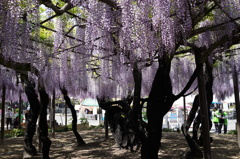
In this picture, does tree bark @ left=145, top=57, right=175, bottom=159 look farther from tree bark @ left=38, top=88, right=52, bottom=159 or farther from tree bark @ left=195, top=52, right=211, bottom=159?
tree bark @ left=38, top=88, right=52, bottom=159

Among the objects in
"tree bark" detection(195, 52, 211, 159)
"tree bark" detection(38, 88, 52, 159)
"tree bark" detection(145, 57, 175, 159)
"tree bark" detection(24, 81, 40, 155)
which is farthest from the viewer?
"tree bark" detection(24, 81, 40, 155)

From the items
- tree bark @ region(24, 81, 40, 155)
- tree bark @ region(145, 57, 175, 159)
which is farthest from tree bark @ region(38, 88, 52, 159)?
tree bark @ region(145, 57, 175, 159)

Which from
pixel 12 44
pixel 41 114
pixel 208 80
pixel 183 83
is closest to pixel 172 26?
pixel 12 44

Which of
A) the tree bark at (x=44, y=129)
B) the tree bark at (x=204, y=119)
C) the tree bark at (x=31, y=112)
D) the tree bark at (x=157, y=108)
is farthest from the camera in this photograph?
the tree bark at (x=31, y=112)

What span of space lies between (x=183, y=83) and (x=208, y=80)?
3240mm

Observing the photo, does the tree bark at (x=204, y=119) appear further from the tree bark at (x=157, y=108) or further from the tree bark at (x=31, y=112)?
the tree bark at (x=31, y=112)

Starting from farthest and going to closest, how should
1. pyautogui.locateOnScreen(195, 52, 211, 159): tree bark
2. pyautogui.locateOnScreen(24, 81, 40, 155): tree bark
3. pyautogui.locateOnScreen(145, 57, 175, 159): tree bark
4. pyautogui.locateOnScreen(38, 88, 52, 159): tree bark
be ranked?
pyautogui.locateOnScreen(24, 81, 40, 155): tree bark → pyautogui.locateOnScreen(38, 88, 52, 159): tree bark → pyautogui.locateOnScreen(195, 52, 211, 159): tree bark → pyautogui.locateOnScreen(145, 57, 175, 159): tree bark

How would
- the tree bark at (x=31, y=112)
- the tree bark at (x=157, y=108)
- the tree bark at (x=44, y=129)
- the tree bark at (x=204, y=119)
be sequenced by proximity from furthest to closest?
the tree bark at (x=31, y=112) < the tree bark at (x=44, y=129) < the tree bark at (x=204, y=119) < the tree bark at (x=157, y=108)

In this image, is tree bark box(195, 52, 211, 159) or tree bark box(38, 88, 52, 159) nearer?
tree bark box(195, 52, 211, 159)

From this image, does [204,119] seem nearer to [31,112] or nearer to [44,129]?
[44,129]

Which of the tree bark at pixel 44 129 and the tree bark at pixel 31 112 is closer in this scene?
the tree bark at pixel 44 129

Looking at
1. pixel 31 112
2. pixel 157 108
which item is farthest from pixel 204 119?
pixel 31 112

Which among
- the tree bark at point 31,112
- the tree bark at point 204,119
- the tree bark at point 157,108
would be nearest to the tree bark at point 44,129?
the tree bark at point 31,112

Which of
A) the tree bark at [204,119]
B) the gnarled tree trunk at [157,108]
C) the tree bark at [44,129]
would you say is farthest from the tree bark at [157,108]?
the tree bark at [44,129]
